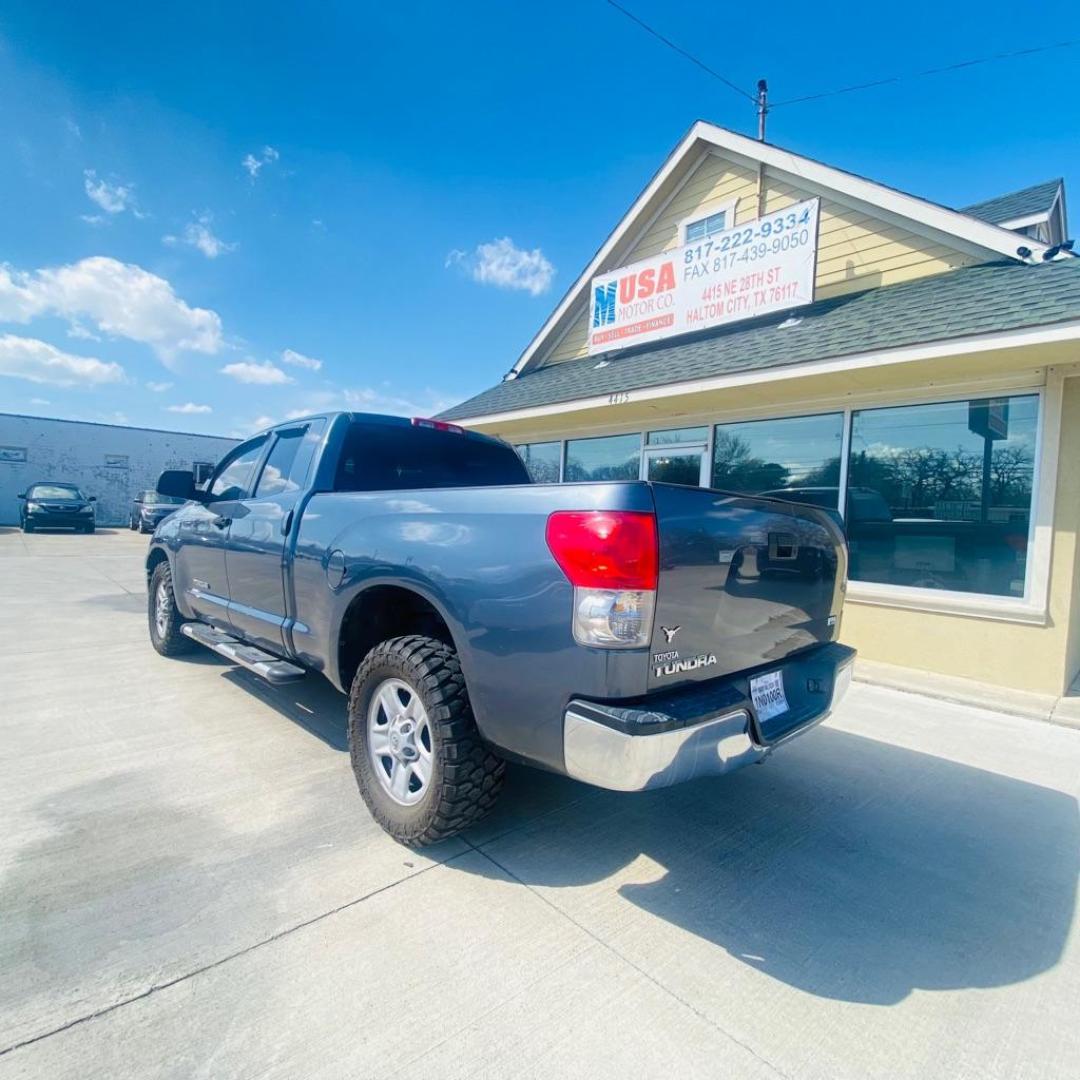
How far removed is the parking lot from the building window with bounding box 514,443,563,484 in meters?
7.03

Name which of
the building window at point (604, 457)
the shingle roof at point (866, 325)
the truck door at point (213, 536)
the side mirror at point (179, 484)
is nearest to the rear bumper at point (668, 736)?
the truck door at point (213, 536)

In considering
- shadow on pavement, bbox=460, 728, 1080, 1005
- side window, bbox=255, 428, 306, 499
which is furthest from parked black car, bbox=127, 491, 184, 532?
shadow on pavement, bbox=460, 728, 1080, 1005

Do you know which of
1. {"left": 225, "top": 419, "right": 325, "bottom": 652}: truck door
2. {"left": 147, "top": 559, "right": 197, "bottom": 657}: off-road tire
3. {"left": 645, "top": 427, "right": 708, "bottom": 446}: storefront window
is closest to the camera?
{"left": 225, "top": 419, "right": 325, "bottom": 652}: truck door

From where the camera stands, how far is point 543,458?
10.5m

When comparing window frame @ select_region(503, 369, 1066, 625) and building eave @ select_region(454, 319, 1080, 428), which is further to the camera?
window frame @ select_region(503, 369, 1066, 625)

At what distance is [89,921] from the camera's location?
2.10 metres

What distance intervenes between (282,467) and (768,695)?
3.19m

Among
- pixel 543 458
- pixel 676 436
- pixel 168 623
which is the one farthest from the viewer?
pixel 543 458

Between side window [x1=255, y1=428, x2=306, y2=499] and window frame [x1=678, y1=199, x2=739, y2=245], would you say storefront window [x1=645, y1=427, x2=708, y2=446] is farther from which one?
side window [x1=255, y1=428, x2=306, y2=499]

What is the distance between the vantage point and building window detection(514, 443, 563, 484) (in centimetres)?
1014

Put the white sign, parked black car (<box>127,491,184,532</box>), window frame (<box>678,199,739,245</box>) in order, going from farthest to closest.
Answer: parked black car (<box>127,491,184,532</box>) < window frame (<box>678,199,739,245</box>) < the white sign

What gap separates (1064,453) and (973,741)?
8.80 feet

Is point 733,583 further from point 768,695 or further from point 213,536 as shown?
point 213,536

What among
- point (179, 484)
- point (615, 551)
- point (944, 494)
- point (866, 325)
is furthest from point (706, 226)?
point (615, 551)
